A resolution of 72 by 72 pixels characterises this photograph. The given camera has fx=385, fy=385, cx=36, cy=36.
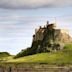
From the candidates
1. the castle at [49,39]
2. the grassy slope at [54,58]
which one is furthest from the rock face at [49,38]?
the grassy slope at [54,58]

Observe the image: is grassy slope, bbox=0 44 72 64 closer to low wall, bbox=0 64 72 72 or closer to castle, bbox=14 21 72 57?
low wall, bbox=0 64 72 72

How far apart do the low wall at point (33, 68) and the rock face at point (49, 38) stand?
2318 centimetres

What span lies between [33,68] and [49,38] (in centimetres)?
3703

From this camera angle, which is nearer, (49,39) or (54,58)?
(54,58)

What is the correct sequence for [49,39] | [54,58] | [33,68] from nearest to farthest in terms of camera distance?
[33,68] → [54,58] → [49,39]

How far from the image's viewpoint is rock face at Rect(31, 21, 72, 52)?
166625mm

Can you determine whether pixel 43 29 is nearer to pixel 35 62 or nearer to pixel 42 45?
pixel 42 45

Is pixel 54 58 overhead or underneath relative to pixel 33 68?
overhead

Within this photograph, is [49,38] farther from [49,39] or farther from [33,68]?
[33,68]

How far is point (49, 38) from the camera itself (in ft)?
573

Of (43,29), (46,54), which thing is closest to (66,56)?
(46,54)

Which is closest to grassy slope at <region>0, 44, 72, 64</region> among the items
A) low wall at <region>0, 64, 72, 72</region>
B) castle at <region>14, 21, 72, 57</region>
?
low wall at <region>0, 64, 72, 72</region>

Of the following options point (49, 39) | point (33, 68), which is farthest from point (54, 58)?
point (49, 39)

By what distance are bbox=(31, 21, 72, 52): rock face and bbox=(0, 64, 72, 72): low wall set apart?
913 inches
